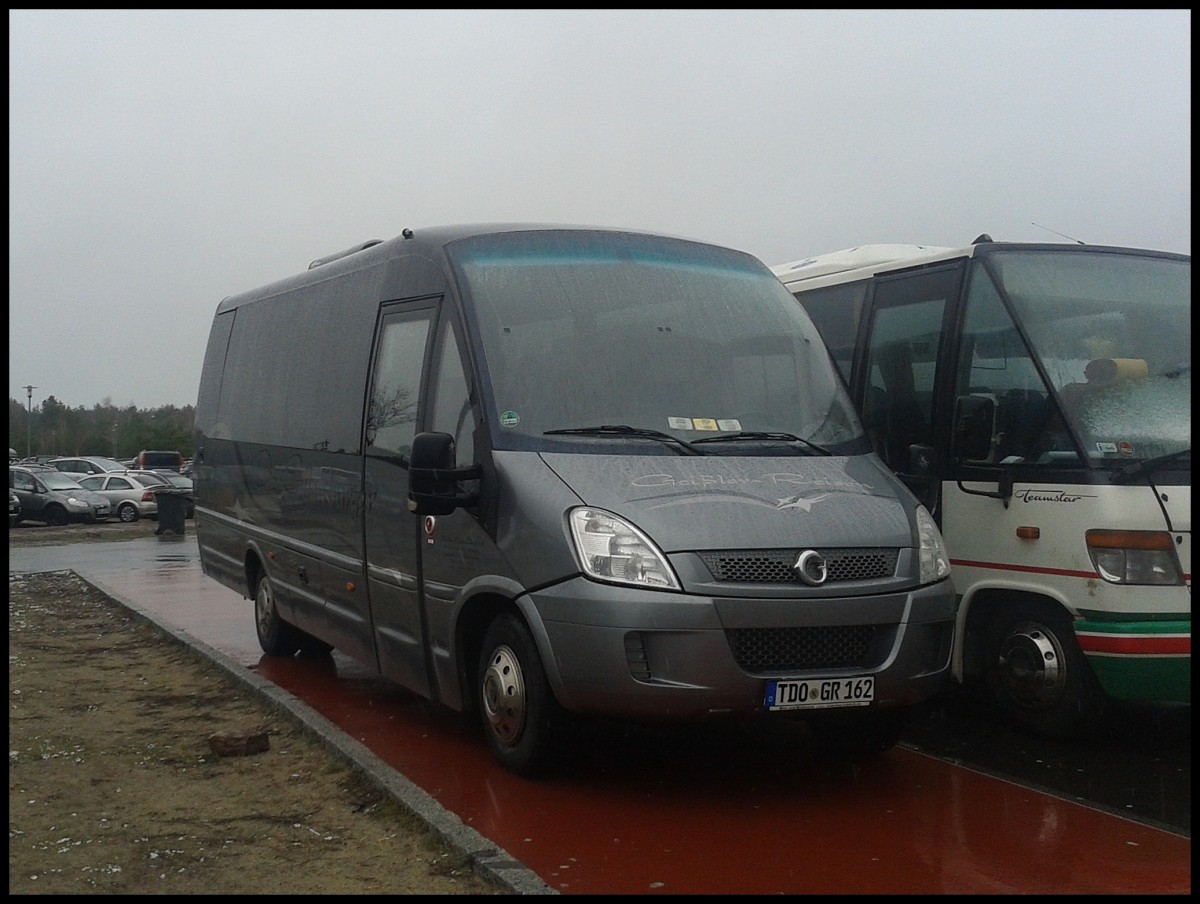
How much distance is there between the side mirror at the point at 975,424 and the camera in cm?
695

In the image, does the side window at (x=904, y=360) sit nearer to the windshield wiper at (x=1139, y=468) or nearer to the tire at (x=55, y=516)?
the windshield wiper at (x=1139, y=468)

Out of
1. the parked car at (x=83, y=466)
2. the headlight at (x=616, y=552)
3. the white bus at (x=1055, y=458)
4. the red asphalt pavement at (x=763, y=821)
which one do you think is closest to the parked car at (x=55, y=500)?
the parked car at (x=83, y=466)

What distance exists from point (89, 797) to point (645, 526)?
2.89 m

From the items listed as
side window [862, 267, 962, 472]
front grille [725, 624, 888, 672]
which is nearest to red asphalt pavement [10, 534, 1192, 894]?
front grille [725, 624, 888, 672]

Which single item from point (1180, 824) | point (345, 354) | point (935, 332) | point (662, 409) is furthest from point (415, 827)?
point (935, 332)

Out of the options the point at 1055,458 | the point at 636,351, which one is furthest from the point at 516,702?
the point at 1055,458

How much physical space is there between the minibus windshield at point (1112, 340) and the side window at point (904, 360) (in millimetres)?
524

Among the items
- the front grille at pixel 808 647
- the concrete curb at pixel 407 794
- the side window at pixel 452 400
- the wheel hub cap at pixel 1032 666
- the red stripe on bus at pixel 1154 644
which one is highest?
the side window at pixel 452 400

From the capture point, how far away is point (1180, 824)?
5551 mm

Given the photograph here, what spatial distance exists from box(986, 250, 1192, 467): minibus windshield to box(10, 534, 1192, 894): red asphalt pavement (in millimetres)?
1922

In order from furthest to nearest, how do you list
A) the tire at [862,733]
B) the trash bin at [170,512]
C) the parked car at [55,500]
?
the parked car at [55,500] → the trash bin at [170,512] → the tire at [862,733]

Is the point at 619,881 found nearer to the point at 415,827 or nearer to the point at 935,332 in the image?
the point at 415,827

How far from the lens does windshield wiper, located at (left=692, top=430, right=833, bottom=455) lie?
6.33m

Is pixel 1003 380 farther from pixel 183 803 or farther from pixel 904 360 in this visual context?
pixel 183 803
